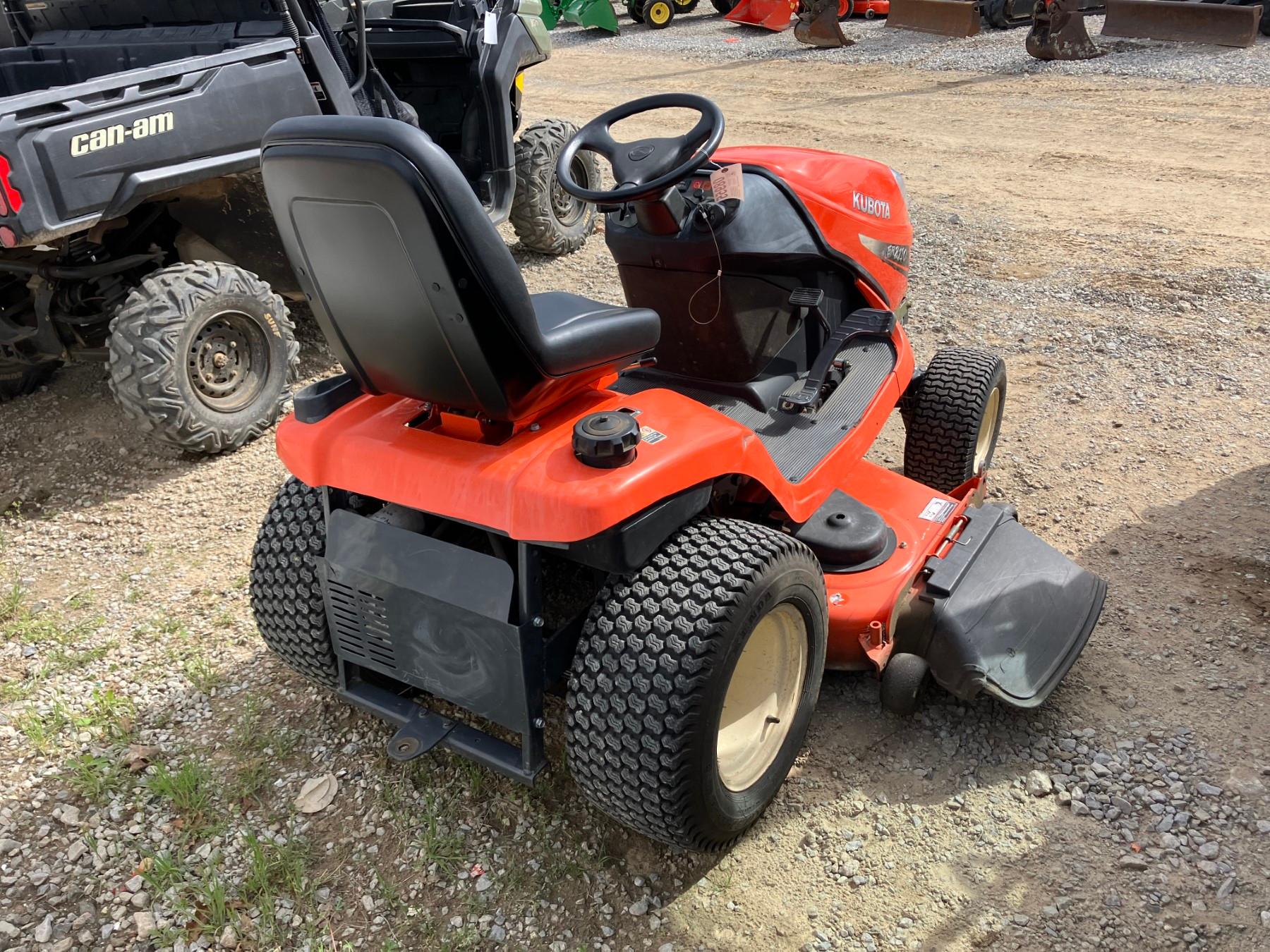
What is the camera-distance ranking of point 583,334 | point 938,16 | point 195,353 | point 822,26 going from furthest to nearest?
point 822,26 → point 938,16 → point 195,353 → point 583,334

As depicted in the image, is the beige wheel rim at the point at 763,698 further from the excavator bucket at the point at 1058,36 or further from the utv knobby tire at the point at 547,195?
the excavator bucket at the point at 1058,36

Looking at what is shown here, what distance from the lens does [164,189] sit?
3701 millimetres

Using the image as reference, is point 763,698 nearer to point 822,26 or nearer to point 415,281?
point 415,281

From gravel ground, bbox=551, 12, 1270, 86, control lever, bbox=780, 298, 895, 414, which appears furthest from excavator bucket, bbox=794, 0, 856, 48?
control lever, bbox=780, 298, 895, 414

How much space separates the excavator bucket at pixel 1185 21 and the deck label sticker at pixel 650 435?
10943 mm

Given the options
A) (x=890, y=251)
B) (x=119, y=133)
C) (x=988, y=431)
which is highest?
(x=119, y=133)

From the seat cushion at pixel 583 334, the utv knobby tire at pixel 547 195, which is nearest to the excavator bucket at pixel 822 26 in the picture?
the utv knobby tire at pixel 547 195

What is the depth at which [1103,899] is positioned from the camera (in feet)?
6.69

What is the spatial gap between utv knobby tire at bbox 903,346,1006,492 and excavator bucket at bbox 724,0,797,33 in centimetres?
1255

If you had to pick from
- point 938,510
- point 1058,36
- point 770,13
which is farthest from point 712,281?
point 770,13

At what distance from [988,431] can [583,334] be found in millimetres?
2038

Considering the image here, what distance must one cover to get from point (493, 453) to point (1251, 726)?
1975 millimetres

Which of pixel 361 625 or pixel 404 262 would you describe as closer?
pixel 404 262

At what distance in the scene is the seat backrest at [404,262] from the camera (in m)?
1.69
